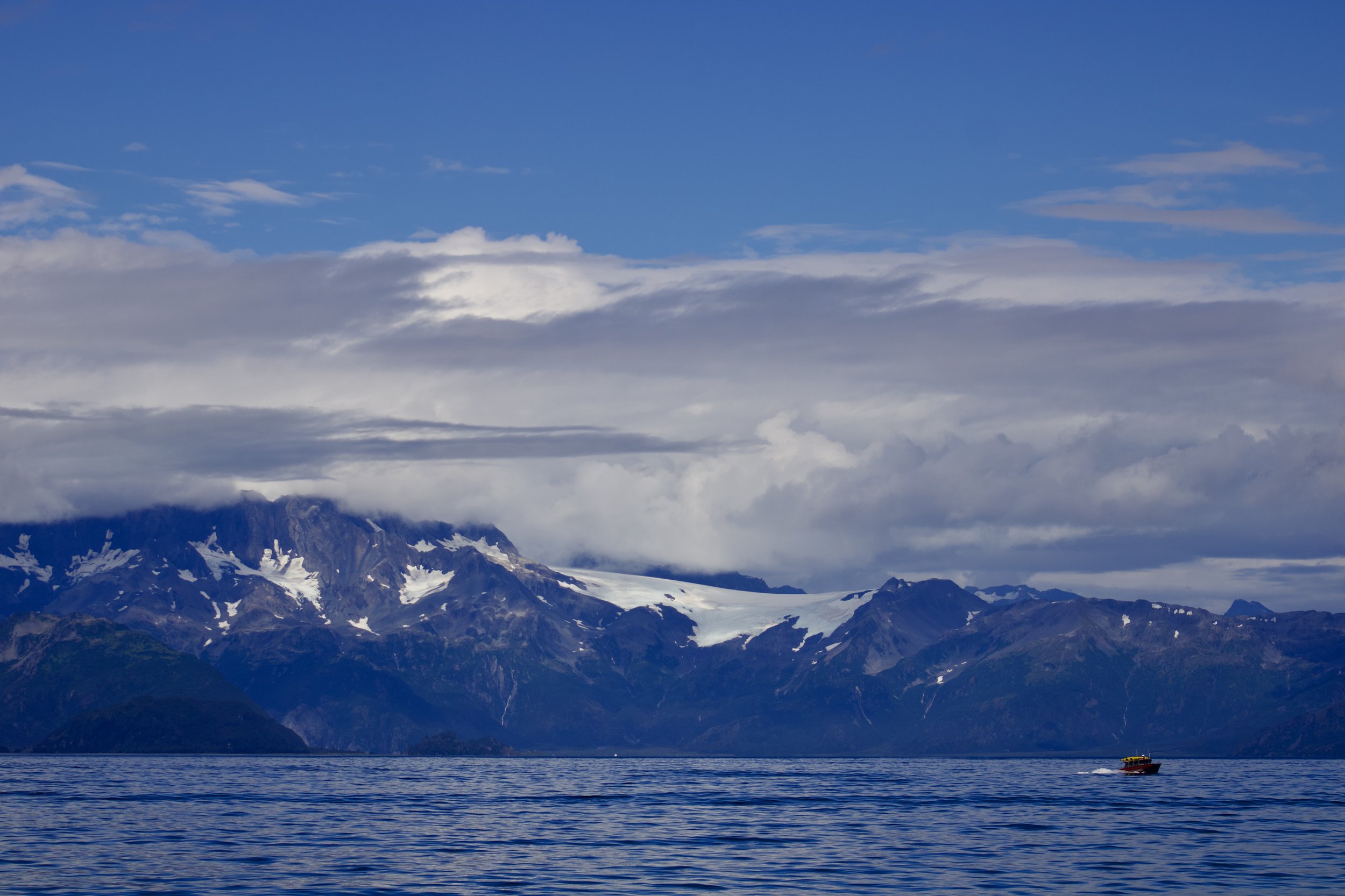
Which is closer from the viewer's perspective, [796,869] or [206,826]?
[796,869]

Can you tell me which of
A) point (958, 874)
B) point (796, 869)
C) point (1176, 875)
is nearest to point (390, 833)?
point (796, 869)

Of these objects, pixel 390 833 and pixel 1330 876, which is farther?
pixel 390 833

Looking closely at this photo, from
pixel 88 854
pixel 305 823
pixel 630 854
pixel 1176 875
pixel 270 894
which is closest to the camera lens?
pixel 270 894

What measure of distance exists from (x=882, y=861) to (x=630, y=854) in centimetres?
2480

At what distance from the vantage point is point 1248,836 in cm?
17000

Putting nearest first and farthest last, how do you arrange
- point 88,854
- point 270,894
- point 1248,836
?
point 270,894
point 88,854
point 1248,836

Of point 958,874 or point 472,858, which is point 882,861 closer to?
point 958,874

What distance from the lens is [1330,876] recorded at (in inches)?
4998

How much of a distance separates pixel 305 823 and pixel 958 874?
92.5 metres

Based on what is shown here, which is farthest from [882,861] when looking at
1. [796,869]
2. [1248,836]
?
[1248,836]

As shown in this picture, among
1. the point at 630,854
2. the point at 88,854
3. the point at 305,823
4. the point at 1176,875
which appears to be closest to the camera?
the point at 1176,875

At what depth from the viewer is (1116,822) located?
19250 centimetres

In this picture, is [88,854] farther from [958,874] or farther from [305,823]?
[958,874]

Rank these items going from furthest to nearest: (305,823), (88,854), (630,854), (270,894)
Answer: (305,823) < (630,854) < (88,854) < (270,894)
